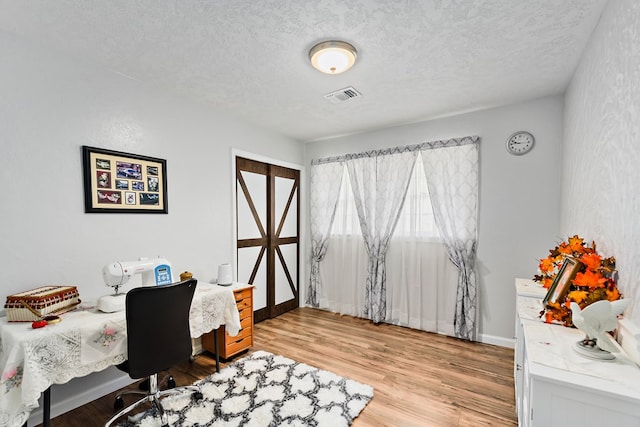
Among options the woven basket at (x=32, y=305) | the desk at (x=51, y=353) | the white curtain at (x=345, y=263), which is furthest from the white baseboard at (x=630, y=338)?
the woven basket at (x=32, y=305)

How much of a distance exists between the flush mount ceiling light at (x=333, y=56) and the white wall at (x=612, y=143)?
1444 millimetres

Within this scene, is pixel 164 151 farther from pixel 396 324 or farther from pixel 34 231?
pixel 396 324

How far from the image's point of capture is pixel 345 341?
3299mm

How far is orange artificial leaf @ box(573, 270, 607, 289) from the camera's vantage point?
1.38m

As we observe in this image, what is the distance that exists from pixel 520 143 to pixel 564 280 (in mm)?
1984

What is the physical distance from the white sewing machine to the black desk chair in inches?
12.8

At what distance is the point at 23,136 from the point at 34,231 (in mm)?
653

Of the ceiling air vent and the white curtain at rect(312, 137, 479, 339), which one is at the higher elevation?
the ceiling air vent

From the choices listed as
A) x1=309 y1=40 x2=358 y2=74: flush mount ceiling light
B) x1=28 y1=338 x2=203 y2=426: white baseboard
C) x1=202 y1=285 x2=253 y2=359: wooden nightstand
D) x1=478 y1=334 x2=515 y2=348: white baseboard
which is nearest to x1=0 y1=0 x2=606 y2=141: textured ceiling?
x1=309 y1=40 x2=358 y2=74: flush mount ceiling light

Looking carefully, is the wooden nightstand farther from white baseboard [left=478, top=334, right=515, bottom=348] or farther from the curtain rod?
white baseboard [left=478, top=334, right=515, bottom=348]

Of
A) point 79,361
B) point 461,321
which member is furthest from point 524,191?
point 79,361

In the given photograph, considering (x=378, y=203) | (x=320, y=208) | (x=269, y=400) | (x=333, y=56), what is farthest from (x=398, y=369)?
(x=333, y=56)

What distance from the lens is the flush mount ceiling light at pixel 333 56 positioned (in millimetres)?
1970

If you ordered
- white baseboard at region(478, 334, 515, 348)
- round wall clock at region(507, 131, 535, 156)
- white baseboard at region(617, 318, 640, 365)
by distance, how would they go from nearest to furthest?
white baseboard at region(617, 318, 640, 365), round wall clock at region(507, 131, 535, 156), white baseboard at region(478, 334, 515, 348)
